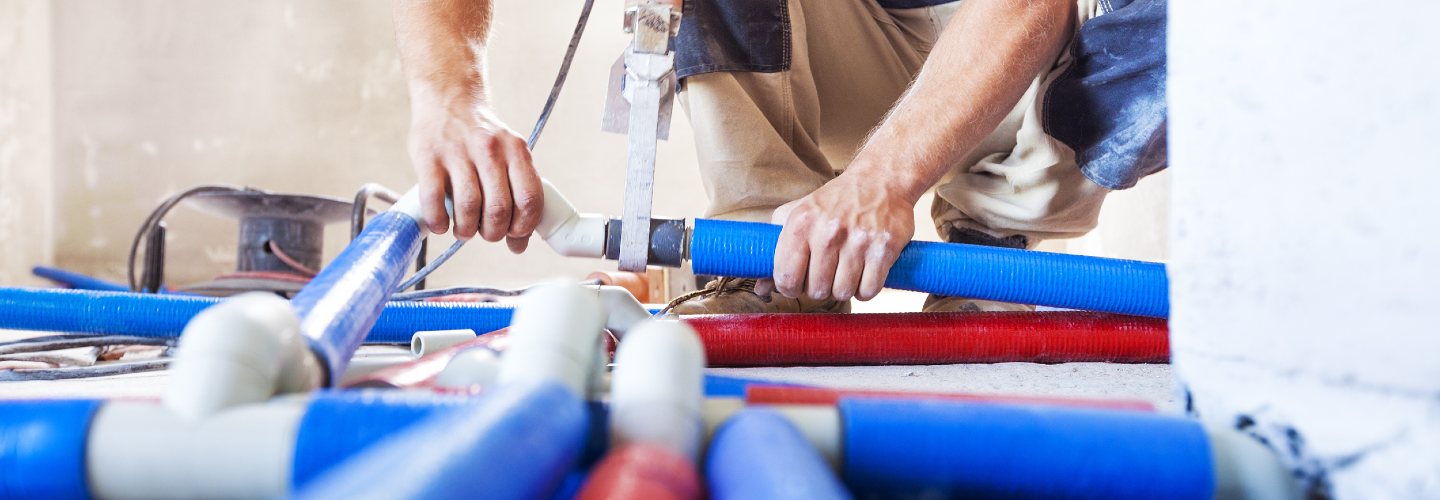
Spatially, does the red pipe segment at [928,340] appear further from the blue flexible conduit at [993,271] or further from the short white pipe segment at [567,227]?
the short white pipe segment at [567,227]

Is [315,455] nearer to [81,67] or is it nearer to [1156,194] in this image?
[1156,194]

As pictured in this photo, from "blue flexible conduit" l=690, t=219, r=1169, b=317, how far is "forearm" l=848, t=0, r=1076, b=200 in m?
0.11

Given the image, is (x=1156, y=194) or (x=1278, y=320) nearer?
(x=1278, y=320)

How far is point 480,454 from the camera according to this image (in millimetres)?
307

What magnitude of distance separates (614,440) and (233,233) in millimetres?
4519

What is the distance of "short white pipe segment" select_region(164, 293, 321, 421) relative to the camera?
1.33 ft

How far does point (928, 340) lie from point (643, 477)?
84 centimetres

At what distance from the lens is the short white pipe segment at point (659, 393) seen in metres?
0.41

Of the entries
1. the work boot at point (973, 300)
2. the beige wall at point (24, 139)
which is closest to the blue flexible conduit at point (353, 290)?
the work boot at point (973, 300)

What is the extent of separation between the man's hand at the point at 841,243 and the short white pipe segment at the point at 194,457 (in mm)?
705

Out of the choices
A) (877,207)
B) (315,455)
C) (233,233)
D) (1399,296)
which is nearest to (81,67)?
(233,233)

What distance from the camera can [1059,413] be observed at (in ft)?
1.42

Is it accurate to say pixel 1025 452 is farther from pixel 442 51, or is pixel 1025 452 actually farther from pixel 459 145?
pixel 442 51

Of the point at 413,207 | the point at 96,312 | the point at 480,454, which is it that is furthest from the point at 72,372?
the point at 480,454
